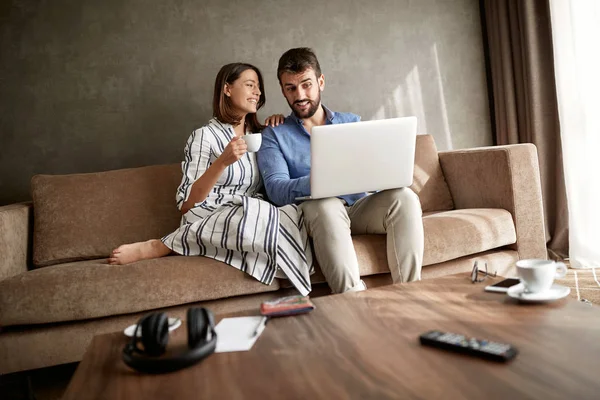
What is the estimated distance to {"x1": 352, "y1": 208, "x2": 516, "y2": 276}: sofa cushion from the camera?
198 centimetres

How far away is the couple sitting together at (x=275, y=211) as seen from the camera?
6.19 ft

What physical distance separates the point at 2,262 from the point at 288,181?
106cm

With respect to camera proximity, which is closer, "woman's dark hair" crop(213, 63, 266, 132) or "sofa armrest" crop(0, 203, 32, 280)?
"sofa armrest" crop(0, 203, 32, 280)

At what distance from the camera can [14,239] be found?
209 centimetres

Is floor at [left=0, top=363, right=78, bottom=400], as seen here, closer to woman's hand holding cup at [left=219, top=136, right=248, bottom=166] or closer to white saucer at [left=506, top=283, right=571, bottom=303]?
woman's hand holding cup at [left=219, top=136, right=248, bottom=166]

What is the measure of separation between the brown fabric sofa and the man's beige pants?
10 cm

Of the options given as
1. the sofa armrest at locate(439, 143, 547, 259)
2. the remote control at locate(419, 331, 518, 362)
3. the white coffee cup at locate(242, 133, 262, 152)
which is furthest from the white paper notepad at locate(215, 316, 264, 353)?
the sofa armrest at locate(439, 143, 547, 259)

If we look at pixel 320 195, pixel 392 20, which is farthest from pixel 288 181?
pixel 392 20

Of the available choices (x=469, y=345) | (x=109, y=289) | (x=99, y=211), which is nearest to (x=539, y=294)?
(x=469, y=345)

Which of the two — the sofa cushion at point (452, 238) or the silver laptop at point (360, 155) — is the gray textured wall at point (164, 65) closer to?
the sofa cushion at point (452, 238)

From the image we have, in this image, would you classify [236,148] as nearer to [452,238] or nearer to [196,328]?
[452,238]

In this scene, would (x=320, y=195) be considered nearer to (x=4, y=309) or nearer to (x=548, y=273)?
(x=548, y=273)

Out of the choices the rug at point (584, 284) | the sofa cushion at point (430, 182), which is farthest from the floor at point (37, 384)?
the rug at point (584, 284)

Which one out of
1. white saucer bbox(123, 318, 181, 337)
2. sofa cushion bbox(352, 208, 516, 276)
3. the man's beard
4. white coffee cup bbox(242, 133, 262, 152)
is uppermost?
the man's beard
